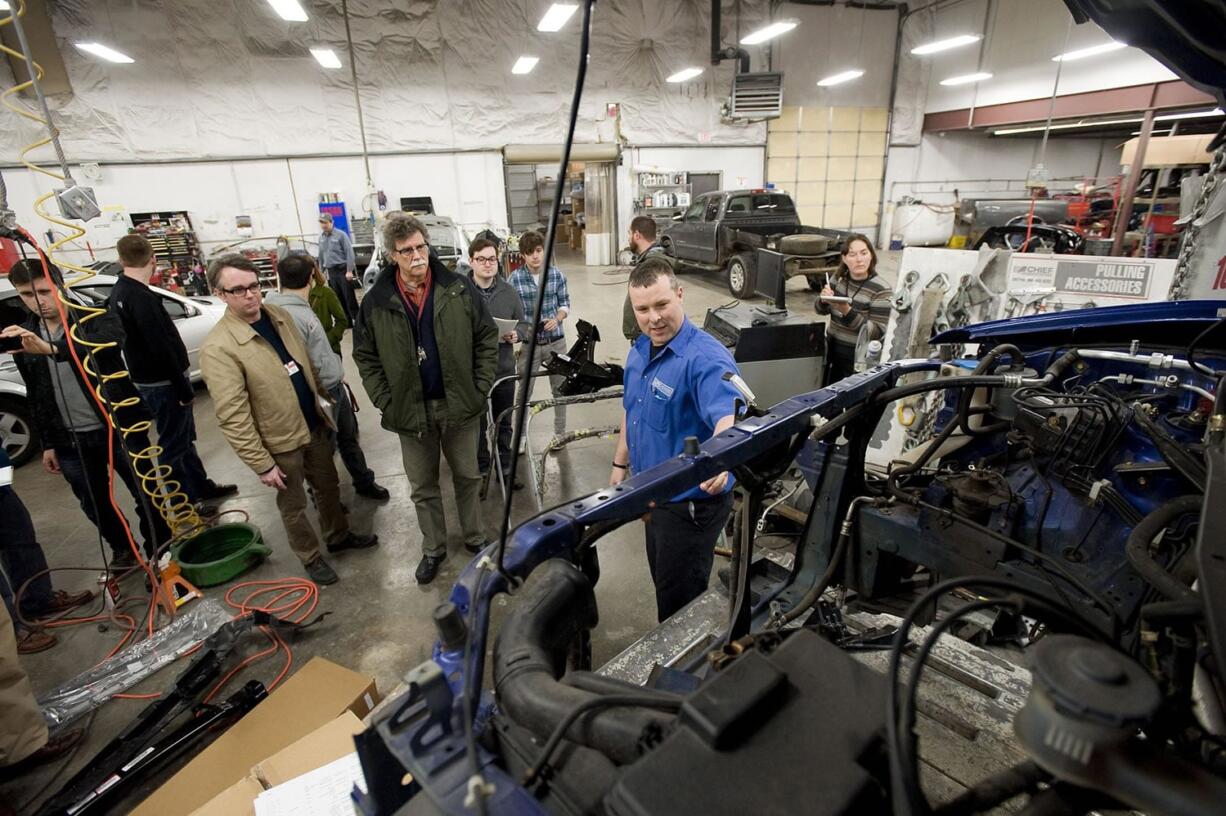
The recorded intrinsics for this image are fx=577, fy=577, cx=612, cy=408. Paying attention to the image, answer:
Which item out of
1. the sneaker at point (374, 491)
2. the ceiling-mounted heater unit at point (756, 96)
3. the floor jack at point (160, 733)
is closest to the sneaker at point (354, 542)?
the sneaker at point (374, 491)

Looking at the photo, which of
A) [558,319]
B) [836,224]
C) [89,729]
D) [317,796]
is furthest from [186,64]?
[836,224]

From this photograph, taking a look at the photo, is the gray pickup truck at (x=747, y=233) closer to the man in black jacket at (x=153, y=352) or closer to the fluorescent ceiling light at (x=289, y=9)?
the fluorescent ceiling light at (x=289, y=9)

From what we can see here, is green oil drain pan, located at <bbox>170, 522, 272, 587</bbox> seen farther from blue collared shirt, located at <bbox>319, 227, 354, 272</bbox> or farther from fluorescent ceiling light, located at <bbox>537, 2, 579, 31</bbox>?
fluorescent ceiling light, located at <bbox>537, 2, 579, 31</bbox>

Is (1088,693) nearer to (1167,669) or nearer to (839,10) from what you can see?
(1167,669)

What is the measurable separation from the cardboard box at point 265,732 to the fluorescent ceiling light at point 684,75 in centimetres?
1407

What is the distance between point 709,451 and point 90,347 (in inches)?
124

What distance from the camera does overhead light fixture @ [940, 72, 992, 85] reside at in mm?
13969

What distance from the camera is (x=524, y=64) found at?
1226 cm

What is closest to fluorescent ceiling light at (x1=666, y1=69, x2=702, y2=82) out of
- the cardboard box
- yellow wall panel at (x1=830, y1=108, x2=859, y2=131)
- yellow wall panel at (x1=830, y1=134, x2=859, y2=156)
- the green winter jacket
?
yellow wall panel at (x1=830, y1=108, x2=859, y2=131)

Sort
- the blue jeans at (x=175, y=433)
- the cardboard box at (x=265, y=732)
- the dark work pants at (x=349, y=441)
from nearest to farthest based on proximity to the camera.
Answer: the cardboard box at (x=265, y=732)
the blue jeans at (x=175, y=433)
the dark work pants at (x=349, y=441)

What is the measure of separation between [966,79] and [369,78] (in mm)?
14029

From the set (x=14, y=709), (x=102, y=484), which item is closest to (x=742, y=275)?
(x=102, y=484)

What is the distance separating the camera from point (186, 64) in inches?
441

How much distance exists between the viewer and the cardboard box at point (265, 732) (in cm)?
191
